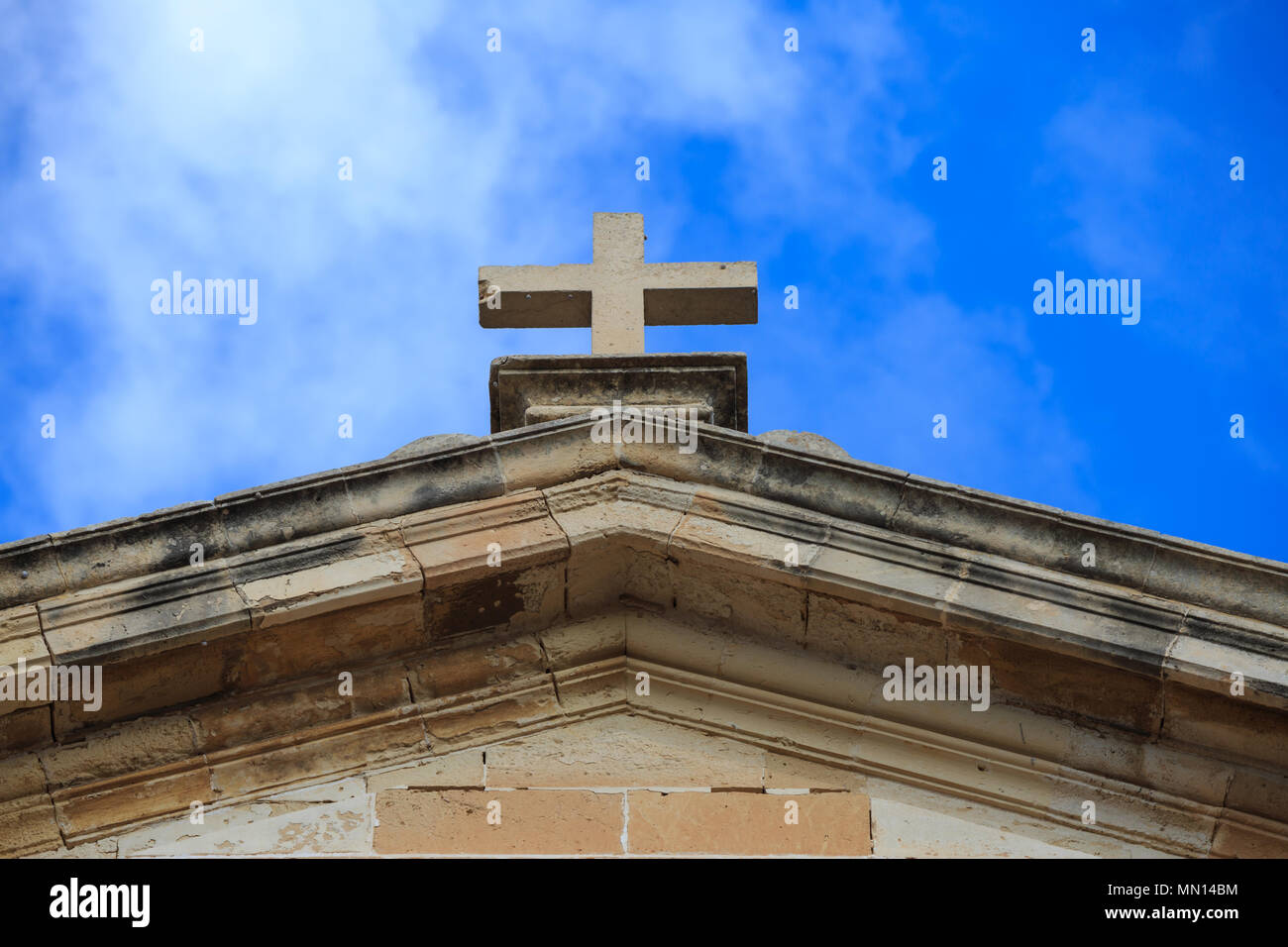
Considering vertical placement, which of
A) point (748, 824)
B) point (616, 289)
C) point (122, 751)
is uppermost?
point (616, 289)

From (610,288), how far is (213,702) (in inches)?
96.2

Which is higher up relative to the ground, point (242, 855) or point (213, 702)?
point (213, 702)

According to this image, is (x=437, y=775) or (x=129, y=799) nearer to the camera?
(x=129, y=799)

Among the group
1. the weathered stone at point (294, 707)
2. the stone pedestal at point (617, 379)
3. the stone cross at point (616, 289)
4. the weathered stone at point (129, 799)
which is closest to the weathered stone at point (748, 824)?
the weathered stone at point (294, 707)

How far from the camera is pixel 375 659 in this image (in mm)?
6441

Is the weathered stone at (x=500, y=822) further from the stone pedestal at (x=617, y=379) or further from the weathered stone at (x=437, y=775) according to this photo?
the stone pedestal at (x=617, y=379)

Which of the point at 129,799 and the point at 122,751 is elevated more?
the point at 122,751

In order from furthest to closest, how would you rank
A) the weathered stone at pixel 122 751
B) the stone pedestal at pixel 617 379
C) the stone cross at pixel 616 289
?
the stone cross at pixel 616 289 → the stone pedestal at pixel 617 379 → the weathered stone at pixel 122 751

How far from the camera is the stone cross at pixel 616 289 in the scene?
7938 millimetres

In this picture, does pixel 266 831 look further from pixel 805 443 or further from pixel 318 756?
pixel 805 443

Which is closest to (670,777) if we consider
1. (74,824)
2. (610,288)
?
(74,824)

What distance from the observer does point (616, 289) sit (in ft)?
26.0

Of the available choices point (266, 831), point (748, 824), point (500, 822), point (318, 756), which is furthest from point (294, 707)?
point (748, 824)
